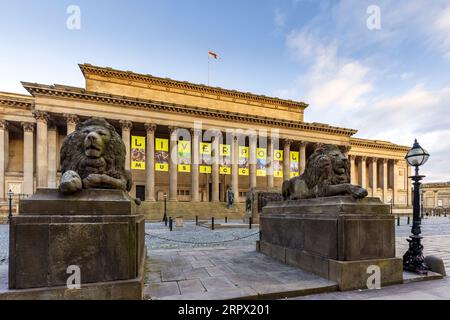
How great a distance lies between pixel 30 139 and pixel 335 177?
39.5m

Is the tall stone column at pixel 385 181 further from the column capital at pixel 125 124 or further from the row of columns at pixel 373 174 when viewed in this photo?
the column capital at pixel 125 124

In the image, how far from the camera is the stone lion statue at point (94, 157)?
4.04 m

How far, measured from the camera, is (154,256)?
7.19 meters

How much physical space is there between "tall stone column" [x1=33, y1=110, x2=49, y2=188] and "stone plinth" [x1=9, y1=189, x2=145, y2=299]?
1249 inches

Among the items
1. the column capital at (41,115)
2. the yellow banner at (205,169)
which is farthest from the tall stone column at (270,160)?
the column capital at (41,115)

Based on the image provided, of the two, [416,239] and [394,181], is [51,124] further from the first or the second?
[394,181]

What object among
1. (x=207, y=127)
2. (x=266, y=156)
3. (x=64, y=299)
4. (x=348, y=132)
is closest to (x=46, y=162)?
(x=207, y=127)

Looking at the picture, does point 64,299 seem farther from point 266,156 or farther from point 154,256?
point 266,156

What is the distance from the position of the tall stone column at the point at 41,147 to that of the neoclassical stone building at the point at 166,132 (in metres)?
0.10

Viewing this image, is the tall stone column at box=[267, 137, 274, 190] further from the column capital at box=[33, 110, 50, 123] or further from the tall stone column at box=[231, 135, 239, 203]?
the column capital at box=[33, 110, 50, 123]

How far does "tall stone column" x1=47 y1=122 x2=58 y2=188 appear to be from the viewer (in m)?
30.3

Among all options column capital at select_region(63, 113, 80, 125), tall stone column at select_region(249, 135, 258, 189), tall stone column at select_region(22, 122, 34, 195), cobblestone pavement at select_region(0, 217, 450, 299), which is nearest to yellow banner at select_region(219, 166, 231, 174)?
tall stone column at select_region(249, 135, 258, 189)

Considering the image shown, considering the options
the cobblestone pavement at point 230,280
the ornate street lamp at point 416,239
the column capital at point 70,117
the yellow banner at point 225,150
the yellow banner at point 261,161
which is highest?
the column capital at point 70,117

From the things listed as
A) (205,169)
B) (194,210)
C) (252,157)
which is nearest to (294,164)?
(252,157)
